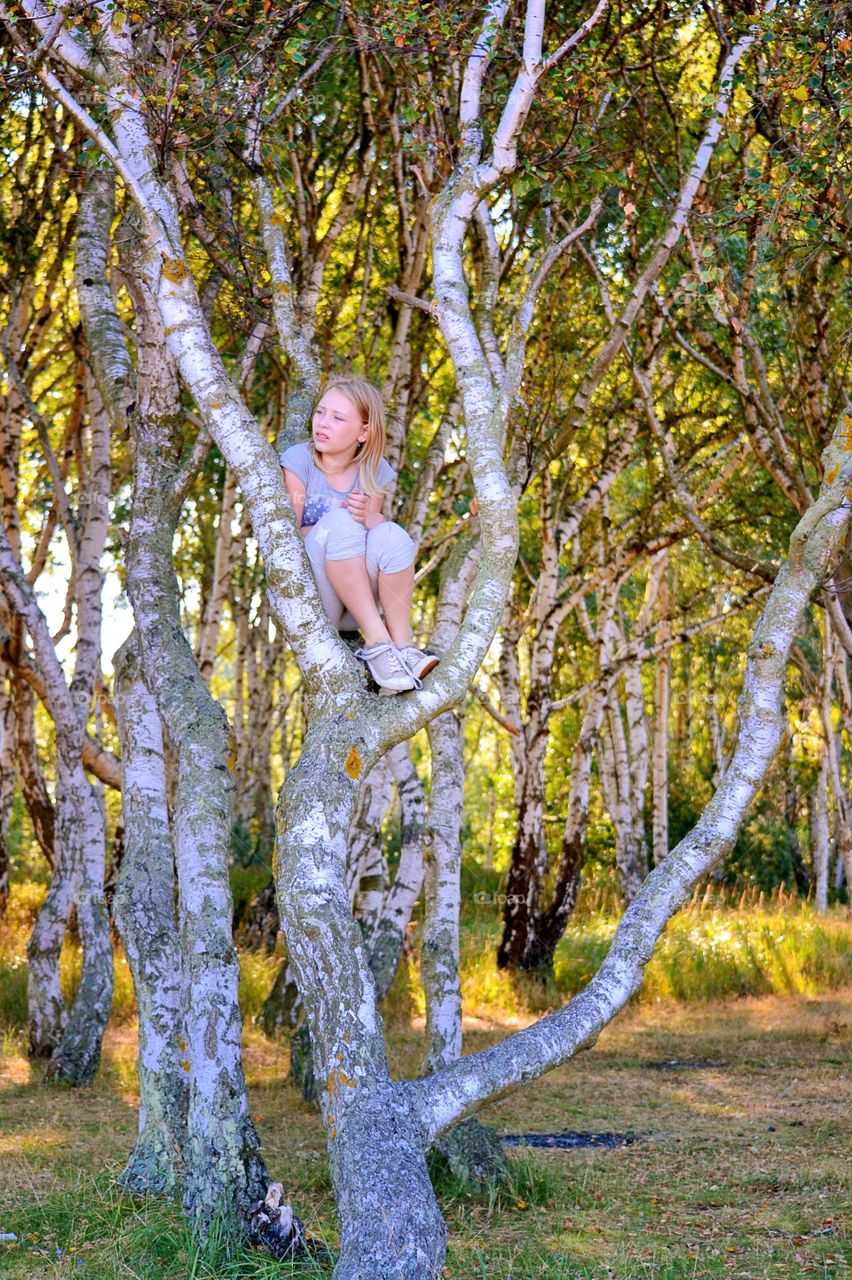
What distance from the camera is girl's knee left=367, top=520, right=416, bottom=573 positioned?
463cm

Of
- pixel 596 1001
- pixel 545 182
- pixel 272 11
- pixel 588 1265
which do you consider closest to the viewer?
pixel 596 1001

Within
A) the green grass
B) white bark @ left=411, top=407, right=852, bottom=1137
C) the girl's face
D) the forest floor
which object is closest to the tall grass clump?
the green grass

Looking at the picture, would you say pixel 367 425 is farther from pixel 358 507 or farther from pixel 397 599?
pixel 397 599

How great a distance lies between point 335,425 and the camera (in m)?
4.99

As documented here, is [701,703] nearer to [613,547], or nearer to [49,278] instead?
[613,547]

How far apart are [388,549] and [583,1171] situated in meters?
3.72

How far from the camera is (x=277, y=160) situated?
836 centimetres

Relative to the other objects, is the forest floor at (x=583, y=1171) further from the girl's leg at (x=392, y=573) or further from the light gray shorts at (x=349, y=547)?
→ the light gray shorts at (x=349, y=547)

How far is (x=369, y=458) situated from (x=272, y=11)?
2925 mm

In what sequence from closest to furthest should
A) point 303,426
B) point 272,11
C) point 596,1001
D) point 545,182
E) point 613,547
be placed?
point 596,1001, point 303,426, point 272,11, point 545,182, point 613,547

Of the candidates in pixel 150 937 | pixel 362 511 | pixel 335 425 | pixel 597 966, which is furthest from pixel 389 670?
pixel 597 966

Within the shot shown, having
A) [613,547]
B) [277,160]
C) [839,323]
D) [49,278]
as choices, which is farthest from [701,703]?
[277,160]

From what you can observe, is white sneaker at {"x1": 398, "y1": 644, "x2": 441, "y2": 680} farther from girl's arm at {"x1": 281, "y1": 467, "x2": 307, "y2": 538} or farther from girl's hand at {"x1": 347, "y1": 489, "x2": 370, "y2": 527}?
girl's arm at {"x1": 281, "y1": 467, "x2": 307, "y2": 538}

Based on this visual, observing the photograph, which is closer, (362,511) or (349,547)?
(349,547)
